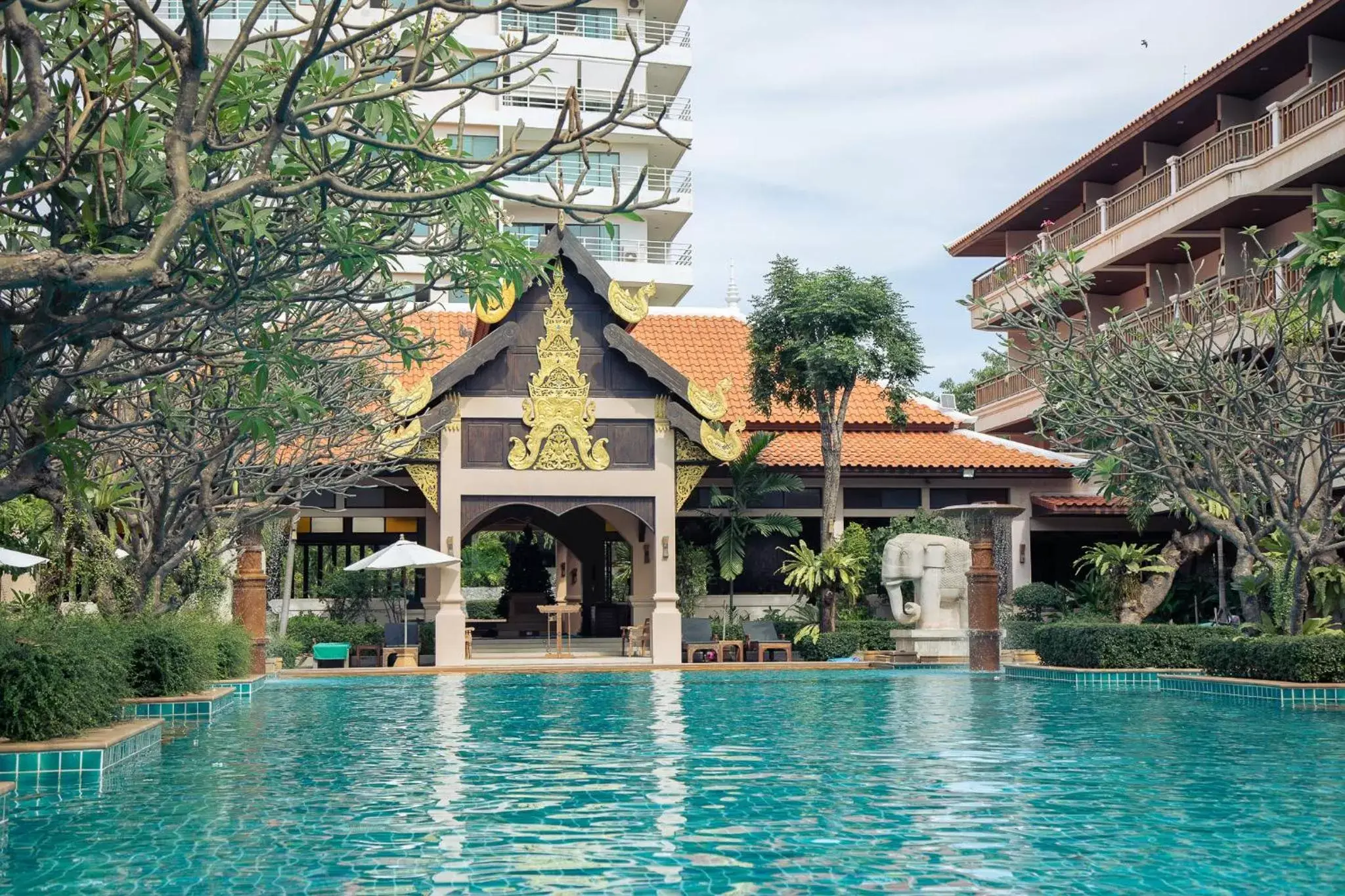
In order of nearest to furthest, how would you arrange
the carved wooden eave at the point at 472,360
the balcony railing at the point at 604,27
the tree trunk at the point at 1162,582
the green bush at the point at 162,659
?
1. the green bush at the point at 162,659
2. the carved wooden eave at the point at 472,360
3. the tree trunk at the point at 1162,582
4. the balcony railing at the point at 604,27

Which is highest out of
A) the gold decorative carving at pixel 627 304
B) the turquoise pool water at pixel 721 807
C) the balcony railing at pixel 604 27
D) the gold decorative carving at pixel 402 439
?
the balcony railing at pixel 604 27

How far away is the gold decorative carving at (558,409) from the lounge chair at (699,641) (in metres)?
3.19

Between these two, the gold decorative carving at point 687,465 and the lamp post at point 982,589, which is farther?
the gold decorative carving at point 687,465

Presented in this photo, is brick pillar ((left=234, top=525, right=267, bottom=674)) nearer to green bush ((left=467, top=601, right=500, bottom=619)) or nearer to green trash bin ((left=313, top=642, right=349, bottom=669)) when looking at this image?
green trash bin ((left=313, top=642, right=349, bottom=669))

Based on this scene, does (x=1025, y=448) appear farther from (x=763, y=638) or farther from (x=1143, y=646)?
(x=1143, y=646)

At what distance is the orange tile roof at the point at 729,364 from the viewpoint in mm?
31344

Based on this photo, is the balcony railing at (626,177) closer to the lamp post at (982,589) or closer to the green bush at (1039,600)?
the green bush at (1039,600)

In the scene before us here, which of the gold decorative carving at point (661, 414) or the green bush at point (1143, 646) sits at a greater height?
the gold decorative carving at point (661, 414)

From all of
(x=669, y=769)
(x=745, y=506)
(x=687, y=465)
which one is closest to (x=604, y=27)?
(x=687, y=465)

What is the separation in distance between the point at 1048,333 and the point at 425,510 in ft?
45.8

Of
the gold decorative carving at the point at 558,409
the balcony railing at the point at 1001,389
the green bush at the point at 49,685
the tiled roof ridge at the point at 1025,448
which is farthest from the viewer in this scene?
the balcony railing at the point at 1001,389

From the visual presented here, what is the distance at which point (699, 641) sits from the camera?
26422 millimetres

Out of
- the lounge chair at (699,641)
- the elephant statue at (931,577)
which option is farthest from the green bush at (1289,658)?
the lounge chair at (699,641)

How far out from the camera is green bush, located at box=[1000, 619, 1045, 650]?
2592 centimetres
